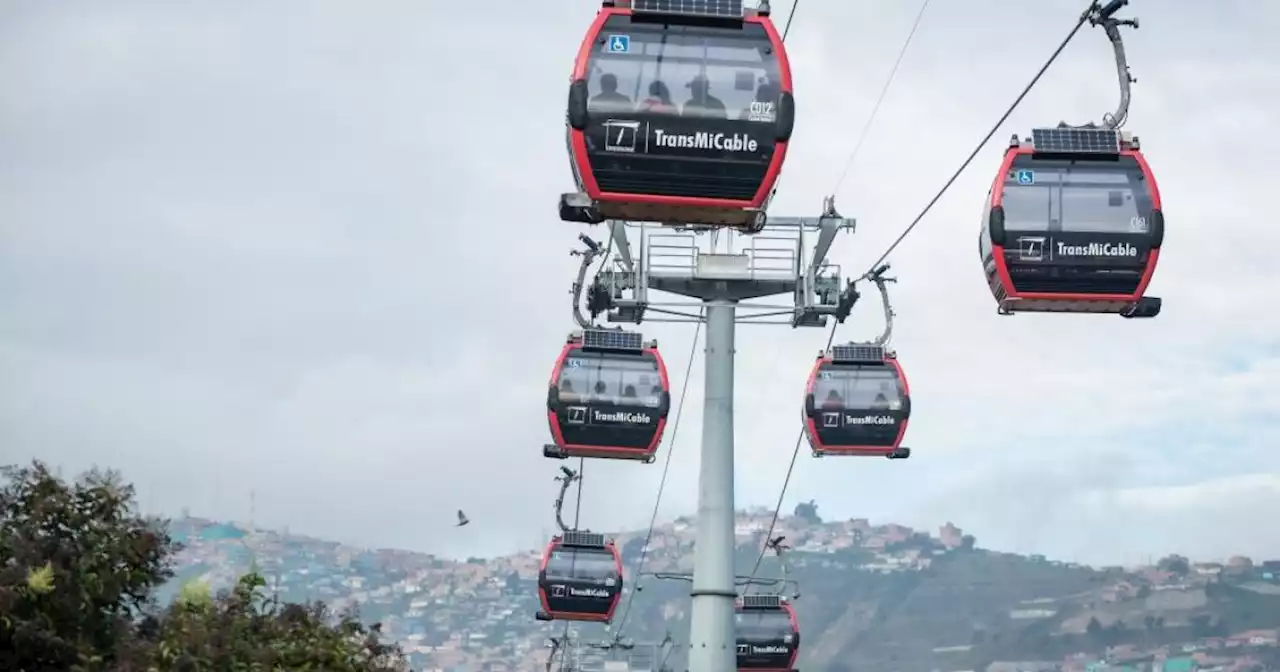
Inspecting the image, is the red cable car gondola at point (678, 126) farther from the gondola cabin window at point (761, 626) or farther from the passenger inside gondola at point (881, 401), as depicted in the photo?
the gondola cabin window at point (761, 626)

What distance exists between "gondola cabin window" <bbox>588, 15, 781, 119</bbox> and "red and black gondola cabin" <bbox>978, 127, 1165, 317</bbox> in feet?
11.0

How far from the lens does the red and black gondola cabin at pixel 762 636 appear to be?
43000mm

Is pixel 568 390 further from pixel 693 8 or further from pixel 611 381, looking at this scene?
pixel 693 8

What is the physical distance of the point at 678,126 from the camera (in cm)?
1433

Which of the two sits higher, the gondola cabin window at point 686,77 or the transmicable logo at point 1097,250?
the gondola cabin window at point 686,77

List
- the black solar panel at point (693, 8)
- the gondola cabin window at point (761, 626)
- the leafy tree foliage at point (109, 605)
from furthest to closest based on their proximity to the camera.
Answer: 1. the gondola cabin window at point (761, 626)
2. the black solar panel at point (693, 8)
3. the leafy tree foliage at point (109, 605)

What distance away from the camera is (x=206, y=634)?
10461mm

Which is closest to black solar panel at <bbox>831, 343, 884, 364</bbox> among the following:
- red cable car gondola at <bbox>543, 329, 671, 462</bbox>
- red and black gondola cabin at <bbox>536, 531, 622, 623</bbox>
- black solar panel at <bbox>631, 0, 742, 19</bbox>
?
red cable car gondola at <bbox>543, 329, 671, 462</bbox>

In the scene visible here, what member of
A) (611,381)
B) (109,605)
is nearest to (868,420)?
(611,381)

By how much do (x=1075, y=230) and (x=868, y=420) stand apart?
16385mm

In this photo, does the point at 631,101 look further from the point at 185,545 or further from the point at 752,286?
the point at 752,286

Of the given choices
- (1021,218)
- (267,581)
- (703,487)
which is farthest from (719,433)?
(267,581)

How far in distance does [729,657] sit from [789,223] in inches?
315

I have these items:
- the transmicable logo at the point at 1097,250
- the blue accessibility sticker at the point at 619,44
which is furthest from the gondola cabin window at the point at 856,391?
the blue accessibility sticker at the point at 619,44
